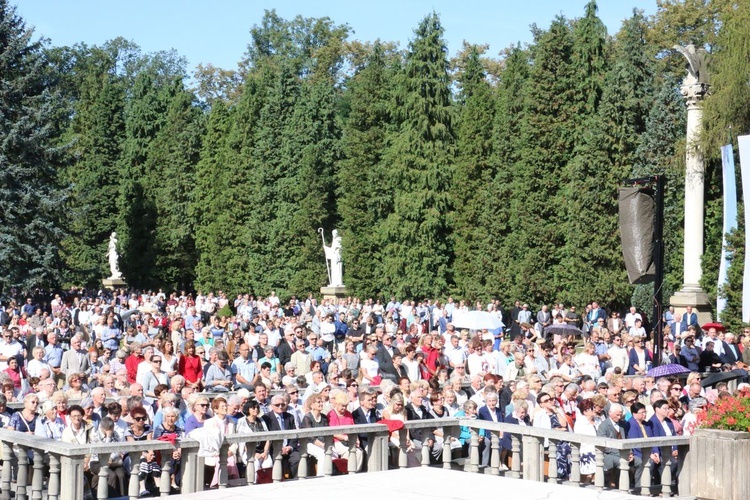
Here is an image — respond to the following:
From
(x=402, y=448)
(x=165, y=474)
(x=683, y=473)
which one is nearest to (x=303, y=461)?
(x=402, y=448)

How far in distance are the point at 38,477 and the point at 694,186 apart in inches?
976

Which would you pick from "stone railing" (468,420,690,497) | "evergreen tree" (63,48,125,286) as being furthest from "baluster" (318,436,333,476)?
"evergreen tree" (63,48,125,286)

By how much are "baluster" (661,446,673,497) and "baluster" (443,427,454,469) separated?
8.32 ft

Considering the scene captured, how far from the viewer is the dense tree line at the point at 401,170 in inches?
1654

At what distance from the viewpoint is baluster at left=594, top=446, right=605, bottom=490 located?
12953mm

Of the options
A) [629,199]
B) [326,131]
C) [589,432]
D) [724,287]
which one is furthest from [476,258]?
[589,432]

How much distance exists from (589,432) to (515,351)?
9.11 metres

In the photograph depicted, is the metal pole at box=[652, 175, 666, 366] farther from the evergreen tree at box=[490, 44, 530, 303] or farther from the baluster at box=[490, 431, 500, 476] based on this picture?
the evergreen tree at box=[490, 44, 530, 303]

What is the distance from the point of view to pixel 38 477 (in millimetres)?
11656

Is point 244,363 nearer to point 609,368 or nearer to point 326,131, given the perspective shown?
point 609,368

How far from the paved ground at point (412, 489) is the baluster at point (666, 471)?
1.75 feet

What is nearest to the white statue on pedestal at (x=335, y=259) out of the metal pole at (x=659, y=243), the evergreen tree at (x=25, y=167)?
the evergreen tree at (x=25, y=167)

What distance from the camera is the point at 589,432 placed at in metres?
14.1

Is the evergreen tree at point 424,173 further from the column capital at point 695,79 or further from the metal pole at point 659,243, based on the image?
the metal pole at point 659,243
